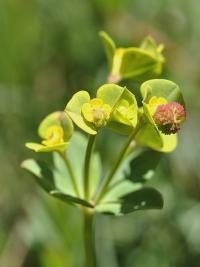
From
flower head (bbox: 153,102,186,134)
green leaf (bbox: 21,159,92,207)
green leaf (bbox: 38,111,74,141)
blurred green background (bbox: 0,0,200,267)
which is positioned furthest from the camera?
blurred green background (bbox: 0,0,200,267)

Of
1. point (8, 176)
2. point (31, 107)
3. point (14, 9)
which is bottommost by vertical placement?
point (8, 176)

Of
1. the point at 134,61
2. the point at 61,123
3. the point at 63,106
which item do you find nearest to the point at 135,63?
the point at 134,61

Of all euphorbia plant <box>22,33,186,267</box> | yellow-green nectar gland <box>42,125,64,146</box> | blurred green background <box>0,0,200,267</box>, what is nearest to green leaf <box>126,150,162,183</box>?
euphorbia plant <box>22,33,186,267</box>

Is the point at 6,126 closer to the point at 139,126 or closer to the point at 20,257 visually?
the point at 20,257

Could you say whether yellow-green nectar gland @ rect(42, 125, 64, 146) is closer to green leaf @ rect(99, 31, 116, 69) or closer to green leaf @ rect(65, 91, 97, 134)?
green leaf @ rect(65, 91, 97, 134)

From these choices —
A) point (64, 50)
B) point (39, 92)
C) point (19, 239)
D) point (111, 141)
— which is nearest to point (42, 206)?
point (19, 239)

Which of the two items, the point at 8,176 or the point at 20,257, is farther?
the point at 8,176
